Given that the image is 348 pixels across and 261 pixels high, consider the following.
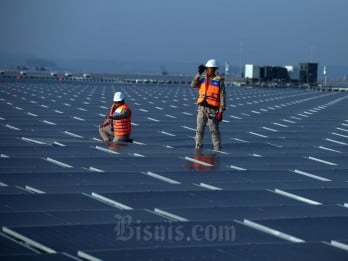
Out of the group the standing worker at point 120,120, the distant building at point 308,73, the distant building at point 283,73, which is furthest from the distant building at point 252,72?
the standing worker at point 120,120

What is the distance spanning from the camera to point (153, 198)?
1279 centimetres

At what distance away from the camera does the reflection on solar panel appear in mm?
9625

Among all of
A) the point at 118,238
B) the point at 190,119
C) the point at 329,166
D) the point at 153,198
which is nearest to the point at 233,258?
the point at 118,238

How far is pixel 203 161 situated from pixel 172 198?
167 inches

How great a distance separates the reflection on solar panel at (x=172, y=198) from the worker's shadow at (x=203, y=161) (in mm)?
24

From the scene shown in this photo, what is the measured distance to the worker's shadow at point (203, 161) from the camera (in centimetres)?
1617

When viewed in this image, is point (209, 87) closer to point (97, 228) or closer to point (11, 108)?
point (97, 228)

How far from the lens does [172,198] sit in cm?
1284

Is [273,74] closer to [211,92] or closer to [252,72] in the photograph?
[252,72]

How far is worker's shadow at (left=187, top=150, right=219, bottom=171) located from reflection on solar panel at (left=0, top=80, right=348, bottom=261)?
0.08ft

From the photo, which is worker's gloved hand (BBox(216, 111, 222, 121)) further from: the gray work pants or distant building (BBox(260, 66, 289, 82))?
distant building (BBox(260, 66, 289, 82))

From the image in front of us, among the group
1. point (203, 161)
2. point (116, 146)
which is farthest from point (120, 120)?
point (203, 161)

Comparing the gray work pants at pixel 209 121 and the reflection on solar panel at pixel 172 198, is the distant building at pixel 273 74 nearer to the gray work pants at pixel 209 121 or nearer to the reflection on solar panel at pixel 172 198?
the reflection on solar panel at pixel 172 198

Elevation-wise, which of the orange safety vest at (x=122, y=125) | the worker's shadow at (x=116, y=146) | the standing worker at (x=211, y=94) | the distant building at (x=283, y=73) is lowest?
the distant building at (x=283, y=73)
